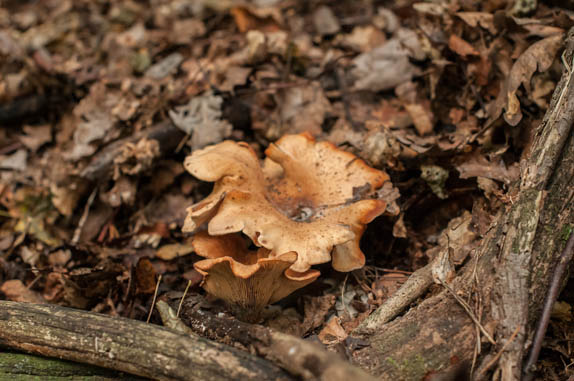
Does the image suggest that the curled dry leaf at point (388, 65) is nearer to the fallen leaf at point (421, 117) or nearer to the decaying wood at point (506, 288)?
the fallen leaf at point (421, 117)

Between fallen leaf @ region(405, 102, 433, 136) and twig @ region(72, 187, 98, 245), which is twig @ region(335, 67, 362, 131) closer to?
fallen leaf @ region(405, 102, 433, 136)

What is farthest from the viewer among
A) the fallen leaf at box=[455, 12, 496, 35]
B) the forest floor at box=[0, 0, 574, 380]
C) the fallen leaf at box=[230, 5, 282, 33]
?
the fallen leaf at box=[230, 5, 282, 33]

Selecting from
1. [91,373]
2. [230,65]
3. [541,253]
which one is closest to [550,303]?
[541,253]

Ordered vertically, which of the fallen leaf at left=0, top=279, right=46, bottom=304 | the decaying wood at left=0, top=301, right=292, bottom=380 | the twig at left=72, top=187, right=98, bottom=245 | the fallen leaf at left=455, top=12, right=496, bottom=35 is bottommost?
the fallen leaf at left=0, top=279, right=46, bottom=304

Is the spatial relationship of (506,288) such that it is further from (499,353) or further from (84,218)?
(84,218)

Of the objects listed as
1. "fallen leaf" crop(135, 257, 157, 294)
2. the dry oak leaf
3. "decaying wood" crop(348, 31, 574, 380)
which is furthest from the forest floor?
the dry oak leaf

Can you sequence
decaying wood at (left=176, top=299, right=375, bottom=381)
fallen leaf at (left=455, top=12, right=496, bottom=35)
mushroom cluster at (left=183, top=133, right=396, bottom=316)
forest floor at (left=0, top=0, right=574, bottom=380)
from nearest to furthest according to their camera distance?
decaying wood at (left=176, top=299, right=375, bottom=381)
mushroom cluster at (left=183, top=133, right=396, bottom=316)
forest floor at (left=0, top=0, right=574, bottom=380)
fallen leaf at (left=455, top=12, right=496, bottom=35)

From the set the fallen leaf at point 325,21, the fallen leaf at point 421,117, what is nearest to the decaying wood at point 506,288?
the fallen leaf at point 421,117
